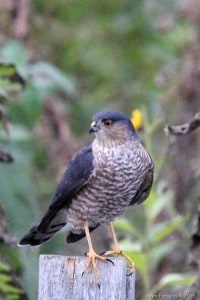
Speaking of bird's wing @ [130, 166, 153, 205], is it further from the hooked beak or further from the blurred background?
the hooked beak

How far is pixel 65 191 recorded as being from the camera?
650cm

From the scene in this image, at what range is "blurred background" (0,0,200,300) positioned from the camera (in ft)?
24.2

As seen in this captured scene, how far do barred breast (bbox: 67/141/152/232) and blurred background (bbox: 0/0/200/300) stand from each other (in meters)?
0.34

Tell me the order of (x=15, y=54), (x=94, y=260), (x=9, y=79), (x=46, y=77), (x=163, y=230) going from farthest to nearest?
(x=46, y=77) → (x=15, y=54) → (x=163, y=230) → (x=9, y=79) → (x=94, y=260)

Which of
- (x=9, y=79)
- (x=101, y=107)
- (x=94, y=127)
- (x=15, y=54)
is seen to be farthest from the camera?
(x=101, y=107)

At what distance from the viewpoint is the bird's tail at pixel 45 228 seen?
6512 mm

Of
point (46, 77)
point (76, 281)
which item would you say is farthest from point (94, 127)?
point (46, 77)

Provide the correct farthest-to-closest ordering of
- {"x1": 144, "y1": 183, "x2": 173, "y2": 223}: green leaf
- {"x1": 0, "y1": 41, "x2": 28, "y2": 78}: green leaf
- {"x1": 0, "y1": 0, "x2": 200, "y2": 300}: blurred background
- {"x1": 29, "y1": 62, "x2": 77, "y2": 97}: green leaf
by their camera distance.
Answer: {"x1": 29, "y1": 62, "x2": 77, "y2": 97}: green leaf < {"x1": 0, "y1": 41, "x2": 28, "y2": 78}: green leaf < {"x1": 144, "y1": 183, "x2": 173, "y2": 223}: green leaf < {"x1": 0, "y1": 0, "x2": 200, "y2": 300}: blurred background

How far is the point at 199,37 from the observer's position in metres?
9.99

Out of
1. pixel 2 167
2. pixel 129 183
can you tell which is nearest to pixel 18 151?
pixel 2 167

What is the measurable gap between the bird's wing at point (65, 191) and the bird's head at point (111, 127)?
0.59 ft

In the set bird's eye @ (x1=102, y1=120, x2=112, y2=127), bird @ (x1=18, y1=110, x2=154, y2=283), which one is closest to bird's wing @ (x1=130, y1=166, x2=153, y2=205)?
bird @ (x1=18, y1=110, x2=154, y2=283)

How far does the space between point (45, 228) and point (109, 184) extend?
44cm

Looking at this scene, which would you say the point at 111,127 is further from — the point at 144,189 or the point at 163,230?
the point at 163,230
